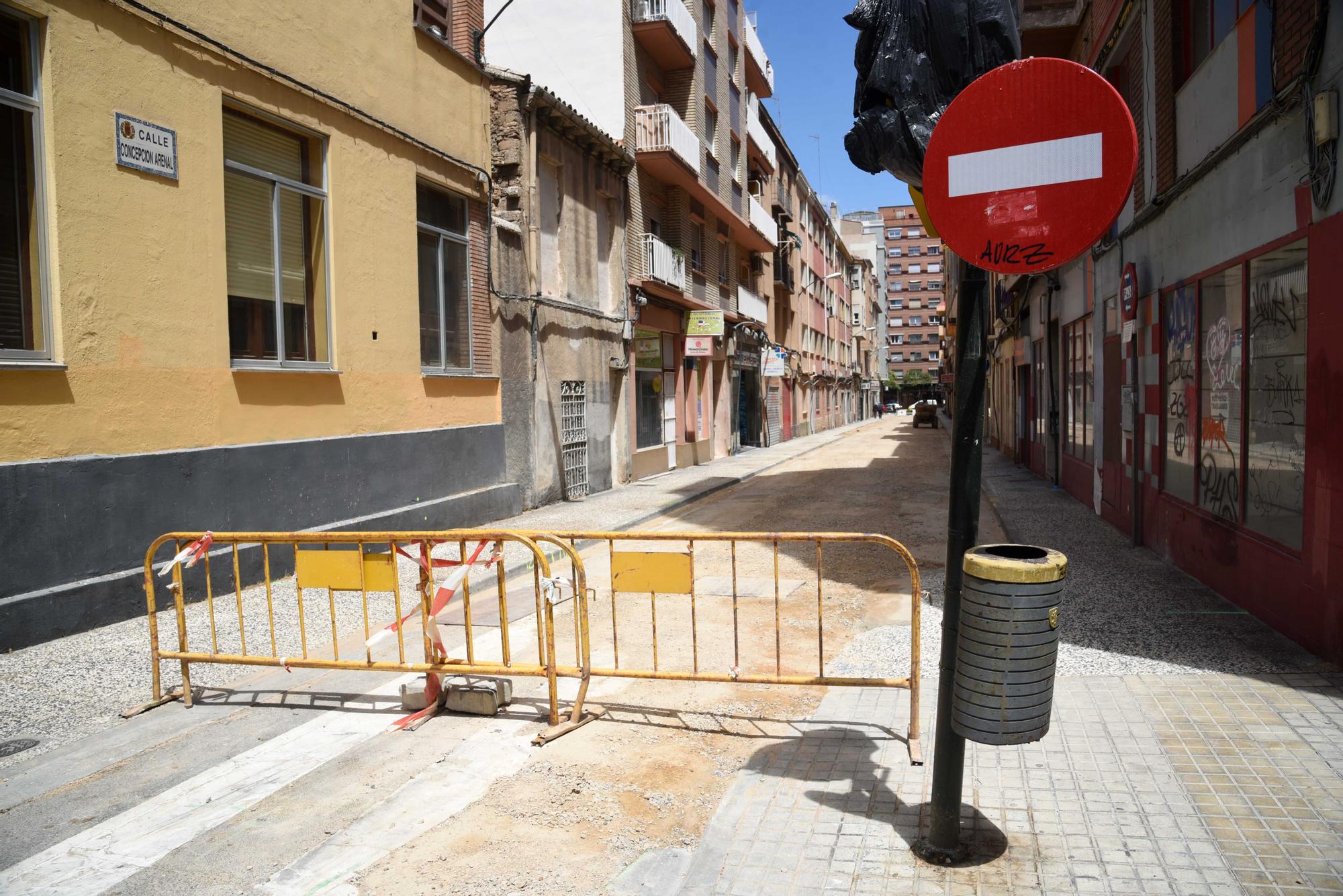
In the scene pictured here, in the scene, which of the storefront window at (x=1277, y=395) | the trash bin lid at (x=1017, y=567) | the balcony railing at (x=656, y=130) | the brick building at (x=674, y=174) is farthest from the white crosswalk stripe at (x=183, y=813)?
the balcony railing at (x=656, y=130)

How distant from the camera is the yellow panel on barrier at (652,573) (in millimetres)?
5293

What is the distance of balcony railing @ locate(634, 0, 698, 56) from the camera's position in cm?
2162

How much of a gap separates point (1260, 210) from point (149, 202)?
911cm

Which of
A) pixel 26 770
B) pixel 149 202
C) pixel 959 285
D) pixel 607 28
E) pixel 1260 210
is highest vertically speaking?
pixel 607 28

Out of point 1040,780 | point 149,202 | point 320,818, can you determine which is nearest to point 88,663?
point 320,818

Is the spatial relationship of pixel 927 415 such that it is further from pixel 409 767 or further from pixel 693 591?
pixel 409 767

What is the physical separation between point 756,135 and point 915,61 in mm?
32263

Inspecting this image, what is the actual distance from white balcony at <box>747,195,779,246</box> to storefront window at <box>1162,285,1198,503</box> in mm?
22819

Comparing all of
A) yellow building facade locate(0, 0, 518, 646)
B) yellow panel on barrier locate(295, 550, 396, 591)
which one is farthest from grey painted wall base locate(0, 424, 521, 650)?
yellow panel on barrier locate(295, 550, 396, 591)

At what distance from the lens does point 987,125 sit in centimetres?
317

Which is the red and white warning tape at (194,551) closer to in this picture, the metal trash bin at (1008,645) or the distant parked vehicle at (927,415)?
the metal trash bin at (1008,645)

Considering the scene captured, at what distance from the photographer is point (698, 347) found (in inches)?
973

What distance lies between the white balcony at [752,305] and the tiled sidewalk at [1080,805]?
2735 centimetres

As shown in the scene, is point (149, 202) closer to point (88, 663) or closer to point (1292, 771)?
point (88, 663)
